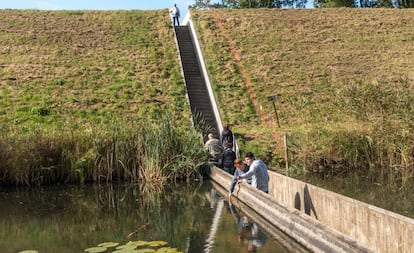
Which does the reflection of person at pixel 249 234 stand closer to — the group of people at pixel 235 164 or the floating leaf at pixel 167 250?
the group of people at pixel 235 164

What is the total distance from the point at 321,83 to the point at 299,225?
56.7 ft

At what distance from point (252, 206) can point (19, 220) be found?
464 centimetres

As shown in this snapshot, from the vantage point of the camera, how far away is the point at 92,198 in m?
11.4

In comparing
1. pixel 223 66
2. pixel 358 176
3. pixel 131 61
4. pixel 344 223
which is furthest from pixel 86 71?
pixel 344 223

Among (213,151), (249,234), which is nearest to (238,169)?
Result: (249,234)

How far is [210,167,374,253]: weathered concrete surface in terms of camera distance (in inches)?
224

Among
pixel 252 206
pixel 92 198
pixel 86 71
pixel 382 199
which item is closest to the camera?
pixel 252 206

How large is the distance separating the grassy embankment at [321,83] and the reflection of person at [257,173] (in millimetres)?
4600

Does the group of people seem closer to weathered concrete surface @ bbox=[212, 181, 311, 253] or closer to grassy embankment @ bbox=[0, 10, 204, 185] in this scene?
weathered concrete surface @ bbox=[212, 181, 311, 253]

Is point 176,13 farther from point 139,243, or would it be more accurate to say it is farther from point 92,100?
point 139,243

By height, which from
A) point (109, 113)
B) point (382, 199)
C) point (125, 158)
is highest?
point (109, 113)

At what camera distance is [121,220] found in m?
9.12

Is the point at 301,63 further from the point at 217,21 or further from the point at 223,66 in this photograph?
the point at 217,21

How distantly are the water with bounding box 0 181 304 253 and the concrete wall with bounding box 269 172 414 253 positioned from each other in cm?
96
